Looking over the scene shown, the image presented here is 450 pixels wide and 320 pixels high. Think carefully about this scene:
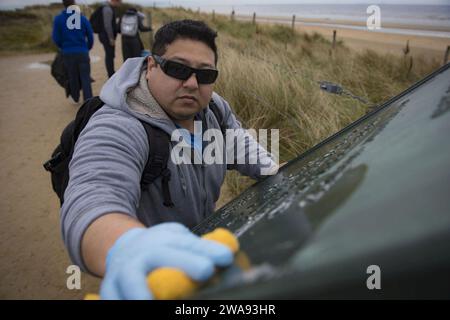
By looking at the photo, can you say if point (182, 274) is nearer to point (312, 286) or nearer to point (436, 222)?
point (312, 286)

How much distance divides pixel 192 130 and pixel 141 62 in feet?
1.30

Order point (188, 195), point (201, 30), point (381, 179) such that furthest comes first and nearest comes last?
point (201, 30) → point (188, 195) → point (381, 179)

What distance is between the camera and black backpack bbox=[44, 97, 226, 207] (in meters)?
1.24

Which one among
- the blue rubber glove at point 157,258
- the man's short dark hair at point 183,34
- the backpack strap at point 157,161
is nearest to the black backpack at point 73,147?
the backpack strap at point 157,161

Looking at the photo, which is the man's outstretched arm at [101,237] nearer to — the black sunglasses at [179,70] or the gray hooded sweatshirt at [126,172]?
the gray hooded sweatshirt at [126,172]

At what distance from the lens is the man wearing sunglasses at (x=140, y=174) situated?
0.56 metres

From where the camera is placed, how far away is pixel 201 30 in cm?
151

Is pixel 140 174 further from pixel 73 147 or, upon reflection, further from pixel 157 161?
pixel 73 147

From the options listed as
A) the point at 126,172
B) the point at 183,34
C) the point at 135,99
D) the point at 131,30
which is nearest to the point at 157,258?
the point at 126,172

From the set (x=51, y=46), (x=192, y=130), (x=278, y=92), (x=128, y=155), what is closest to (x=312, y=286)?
(x=128, y=155)

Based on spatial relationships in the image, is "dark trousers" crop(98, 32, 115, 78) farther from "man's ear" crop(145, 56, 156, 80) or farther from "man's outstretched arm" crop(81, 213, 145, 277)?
"man's outstretched arm" crop(81, 213, 145, 277)

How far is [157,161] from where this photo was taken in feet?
4.06

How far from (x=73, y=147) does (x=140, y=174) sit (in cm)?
38

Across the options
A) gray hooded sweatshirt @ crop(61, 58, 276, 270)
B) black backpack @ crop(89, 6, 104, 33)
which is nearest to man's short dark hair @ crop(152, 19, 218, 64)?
gray hooded sweatshirt @ crop(61, 58, 276, 270)
